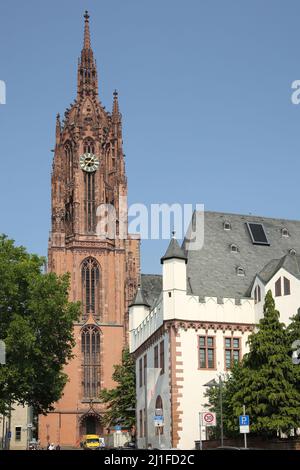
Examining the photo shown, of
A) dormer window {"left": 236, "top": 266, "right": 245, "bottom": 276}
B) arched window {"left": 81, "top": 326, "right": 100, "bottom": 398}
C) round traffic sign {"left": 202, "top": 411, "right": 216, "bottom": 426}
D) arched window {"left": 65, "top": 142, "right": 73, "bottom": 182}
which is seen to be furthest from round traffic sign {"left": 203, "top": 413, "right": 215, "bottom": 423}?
arched window {"left": 65, "top": 142, "right": 73, "bottom": 182}

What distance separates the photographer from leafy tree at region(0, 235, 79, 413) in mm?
54938

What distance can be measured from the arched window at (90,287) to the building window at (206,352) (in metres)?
55.5

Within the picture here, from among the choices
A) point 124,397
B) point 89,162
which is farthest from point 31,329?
point 89,162

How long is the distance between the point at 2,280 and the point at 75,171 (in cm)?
6235

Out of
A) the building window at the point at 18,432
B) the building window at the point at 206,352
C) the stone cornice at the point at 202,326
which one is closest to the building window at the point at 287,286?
the stone cornice at the point at 202,326

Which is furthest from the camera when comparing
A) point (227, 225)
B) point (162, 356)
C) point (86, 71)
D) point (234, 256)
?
point (86, 71)

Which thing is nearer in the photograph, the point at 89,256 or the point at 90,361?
the point at 90,361

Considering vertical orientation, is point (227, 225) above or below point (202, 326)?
above

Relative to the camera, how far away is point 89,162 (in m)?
120

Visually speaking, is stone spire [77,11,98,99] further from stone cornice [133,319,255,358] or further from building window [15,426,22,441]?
stone cornice [133,319,255,358]

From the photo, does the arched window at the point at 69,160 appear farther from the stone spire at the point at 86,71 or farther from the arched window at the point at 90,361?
the arched window at the point at 90,361

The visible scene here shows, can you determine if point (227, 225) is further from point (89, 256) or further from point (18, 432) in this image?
point (89, 256)

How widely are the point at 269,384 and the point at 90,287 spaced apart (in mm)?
68547

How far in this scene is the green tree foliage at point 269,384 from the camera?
45594 millimetres
